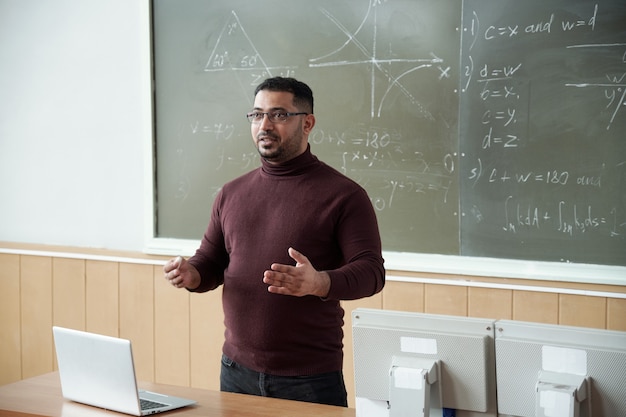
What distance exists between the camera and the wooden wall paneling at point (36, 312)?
14.1 feet

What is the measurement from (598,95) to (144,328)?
7.74ft

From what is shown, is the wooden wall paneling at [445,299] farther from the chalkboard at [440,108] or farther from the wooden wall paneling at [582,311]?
the wooden wall paneling at [582,311]

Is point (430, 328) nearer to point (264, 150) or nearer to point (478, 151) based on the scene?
point (264, 150)

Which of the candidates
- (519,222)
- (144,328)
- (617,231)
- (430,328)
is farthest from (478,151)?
(144,328)

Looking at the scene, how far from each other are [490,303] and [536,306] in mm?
178

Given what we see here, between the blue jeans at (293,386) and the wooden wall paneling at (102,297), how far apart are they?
5.79 ft

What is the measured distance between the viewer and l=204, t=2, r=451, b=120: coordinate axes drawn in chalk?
11.2ft

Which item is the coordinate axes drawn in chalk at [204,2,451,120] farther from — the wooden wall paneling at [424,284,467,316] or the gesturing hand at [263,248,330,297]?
the gesturing hand at [263,248,330,297]

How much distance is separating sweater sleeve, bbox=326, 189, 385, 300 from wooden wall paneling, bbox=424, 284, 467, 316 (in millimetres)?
946

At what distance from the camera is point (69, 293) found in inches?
167

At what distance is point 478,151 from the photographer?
331 centimetres

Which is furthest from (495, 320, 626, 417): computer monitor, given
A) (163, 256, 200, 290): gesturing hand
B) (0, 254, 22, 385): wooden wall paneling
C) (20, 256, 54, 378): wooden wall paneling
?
(0, 254, 22, 385): wooden wall paneling

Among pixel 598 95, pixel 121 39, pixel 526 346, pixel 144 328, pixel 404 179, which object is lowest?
pixel 144 328

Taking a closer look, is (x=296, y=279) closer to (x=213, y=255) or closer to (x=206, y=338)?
(x=213, y=255)
